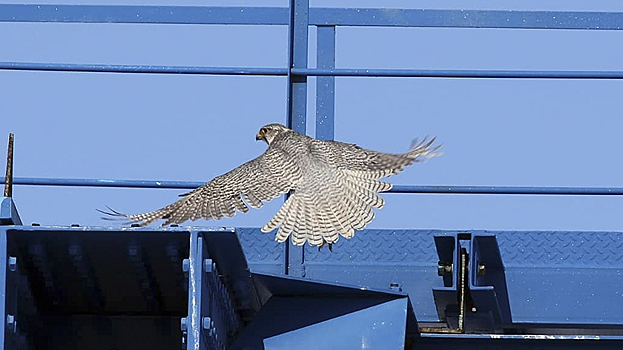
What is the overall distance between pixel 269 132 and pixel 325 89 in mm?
1624

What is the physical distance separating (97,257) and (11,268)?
38cm

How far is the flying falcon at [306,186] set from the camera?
352 inches

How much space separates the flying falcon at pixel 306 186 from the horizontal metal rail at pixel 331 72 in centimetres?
66

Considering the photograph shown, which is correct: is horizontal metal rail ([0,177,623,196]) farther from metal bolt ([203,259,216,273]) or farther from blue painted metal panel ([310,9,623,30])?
metal bolt ([203,259,216,273])

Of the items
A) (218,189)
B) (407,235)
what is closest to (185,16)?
(218,189)

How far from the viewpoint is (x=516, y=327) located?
8234 mm

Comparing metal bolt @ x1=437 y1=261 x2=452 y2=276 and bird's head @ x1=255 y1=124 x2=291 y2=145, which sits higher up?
bird's head @ x1=255 y1=124 x2=291 y2=145

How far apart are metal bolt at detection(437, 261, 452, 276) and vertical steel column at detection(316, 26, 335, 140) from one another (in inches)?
38.0

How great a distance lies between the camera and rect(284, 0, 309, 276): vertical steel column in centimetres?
830

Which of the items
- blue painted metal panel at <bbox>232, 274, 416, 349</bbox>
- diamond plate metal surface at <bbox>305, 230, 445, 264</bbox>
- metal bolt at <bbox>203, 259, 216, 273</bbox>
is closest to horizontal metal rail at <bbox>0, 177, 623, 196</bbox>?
diamond plate metal surface at <bbox>305, 230, 445, 264</bbox>

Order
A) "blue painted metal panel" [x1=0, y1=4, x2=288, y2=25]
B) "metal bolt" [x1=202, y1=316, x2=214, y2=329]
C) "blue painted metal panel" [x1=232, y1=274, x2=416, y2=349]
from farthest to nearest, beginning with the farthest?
1. "blue painted metal panel" [x1=0, y1=4, x2=288, y2=25]
2. "blue painted metal panel" [x1=232, y1=274, x2=416, y2=349]
3. "metal bolt" [x1=202, y1=316, x2=214, y2=329]

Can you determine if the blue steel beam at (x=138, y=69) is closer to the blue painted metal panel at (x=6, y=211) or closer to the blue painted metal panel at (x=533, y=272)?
the blue painted metal panel at (x=533, y=272)

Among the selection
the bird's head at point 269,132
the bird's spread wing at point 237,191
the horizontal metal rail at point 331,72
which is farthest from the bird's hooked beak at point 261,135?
the horizontal metal rail at point 331,72

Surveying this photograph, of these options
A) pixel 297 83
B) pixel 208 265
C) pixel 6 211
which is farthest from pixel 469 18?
pixel 6 211
